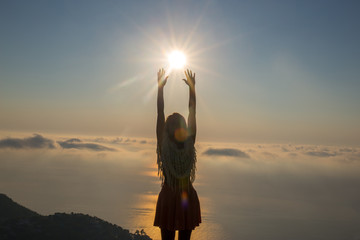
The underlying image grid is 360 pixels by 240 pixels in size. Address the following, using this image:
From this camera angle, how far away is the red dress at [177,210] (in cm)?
466

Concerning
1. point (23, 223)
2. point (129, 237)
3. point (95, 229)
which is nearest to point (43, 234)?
point (23, 223)

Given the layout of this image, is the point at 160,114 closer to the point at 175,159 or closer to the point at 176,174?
the point at 175,159

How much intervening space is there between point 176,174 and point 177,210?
0.66 metres

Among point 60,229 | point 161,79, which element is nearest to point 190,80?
point 161,79

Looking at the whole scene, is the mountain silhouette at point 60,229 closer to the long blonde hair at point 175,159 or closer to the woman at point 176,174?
the woman at point 176,174

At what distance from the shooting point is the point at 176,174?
4.64m

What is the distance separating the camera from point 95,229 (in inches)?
6924

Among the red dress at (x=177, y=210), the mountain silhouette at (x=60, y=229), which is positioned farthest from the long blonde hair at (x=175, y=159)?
the mountain silhouette at (x=60, y=229)

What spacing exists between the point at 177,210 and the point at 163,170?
0.76 meters

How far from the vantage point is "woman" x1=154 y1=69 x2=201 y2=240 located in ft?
15.1

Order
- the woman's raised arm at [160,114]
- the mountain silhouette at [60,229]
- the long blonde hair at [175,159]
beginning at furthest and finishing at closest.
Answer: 1. the mountain silhouette at [60,229]
2. the woman's raised arm at [160,114]
3. the long blonde hair at [175,159]

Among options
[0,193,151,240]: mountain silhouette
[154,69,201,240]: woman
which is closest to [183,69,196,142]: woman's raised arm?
[154,69,201,240]: woman

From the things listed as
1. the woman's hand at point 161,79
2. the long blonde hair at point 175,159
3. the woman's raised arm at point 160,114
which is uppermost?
the woman's hand at point 161,79

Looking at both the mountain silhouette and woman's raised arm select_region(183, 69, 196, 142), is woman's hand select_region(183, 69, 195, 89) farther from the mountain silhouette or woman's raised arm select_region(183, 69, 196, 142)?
the mountain silhouette
